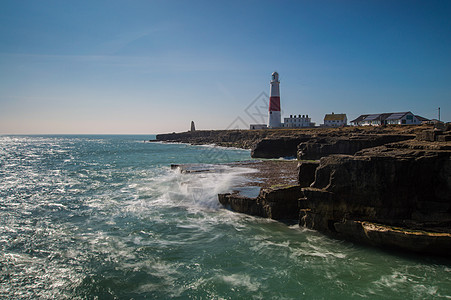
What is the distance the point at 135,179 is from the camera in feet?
104

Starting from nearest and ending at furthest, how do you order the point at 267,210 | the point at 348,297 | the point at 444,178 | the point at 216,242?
the point at 348,297 → the point at 444,178 → the point at 216,242 → the point at 267,210

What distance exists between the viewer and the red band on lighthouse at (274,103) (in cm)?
8306

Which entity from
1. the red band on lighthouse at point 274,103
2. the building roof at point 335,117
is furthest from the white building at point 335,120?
the red band on lighthouse at point 274,103

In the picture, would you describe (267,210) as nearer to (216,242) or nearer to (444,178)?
(216,242)

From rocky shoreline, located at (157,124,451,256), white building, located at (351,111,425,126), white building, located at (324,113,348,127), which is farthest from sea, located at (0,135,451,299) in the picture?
white building, located at (324,113,348,127)

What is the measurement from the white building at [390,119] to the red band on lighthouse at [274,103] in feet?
88.6

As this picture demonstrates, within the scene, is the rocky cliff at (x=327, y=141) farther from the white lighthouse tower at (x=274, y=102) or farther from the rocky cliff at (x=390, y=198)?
the rocky cliff at (x=390, y=198)

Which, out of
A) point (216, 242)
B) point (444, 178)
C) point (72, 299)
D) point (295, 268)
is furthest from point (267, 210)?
point (72, 299)

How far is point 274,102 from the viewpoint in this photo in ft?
278

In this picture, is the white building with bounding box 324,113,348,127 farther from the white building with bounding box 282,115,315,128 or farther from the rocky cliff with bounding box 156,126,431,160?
the rocky cliff with bounding box 156,126,431,160

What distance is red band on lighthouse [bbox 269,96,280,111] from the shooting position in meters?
83.1

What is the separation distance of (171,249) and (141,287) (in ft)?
10.0

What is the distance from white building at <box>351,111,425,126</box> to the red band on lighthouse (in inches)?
1063

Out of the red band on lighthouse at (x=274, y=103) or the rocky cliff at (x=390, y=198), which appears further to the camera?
the red band on lighthouse at (x=274, y=103)
